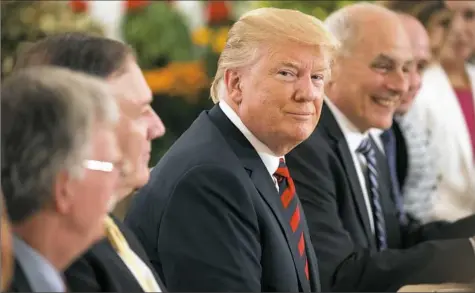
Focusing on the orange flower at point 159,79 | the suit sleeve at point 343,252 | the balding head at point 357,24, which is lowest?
the orange flower at point 159,79

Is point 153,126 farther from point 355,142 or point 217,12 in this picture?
point 217,12

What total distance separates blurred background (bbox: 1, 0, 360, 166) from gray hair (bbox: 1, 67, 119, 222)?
181cm

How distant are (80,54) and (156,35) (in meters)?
2.43

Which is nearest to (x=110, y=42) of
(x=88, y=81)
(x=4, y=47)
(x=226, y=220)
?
(x=88, y=81)

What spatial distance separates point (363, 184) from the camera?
2324 millimetres

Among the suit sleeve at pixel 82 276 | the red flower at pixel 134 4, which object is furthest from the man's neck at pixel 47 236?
the red flower at pixel 134 4

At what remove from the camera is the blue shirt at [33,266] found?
1.11 metres

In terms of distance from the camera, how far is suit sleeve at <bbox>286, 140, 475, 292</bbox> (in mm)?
2064

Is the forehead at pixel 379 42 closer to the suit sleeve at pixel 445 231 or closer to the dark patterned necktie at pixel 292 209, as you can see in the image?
the suit sleeve at pixel 445 231

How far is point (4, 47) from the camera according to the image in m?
2.77

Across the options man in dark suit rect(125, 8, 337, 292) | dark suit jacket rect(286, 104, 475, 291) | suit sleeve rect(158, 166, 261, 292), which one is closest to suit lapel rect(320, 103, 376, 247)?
dark suit jacket rect(286, 104, 475, 291)

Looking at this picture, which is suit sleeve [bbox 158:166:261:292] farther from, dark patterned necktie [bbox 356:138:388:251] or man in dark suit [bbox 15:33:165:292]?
dark patterned necktie [bbox 356:138:388:251]

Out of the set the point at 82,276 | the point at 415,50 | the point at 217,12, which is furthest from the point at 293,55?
the point at 217,12

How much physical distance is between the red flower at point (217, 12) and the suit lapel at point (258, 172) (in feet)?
6.73
